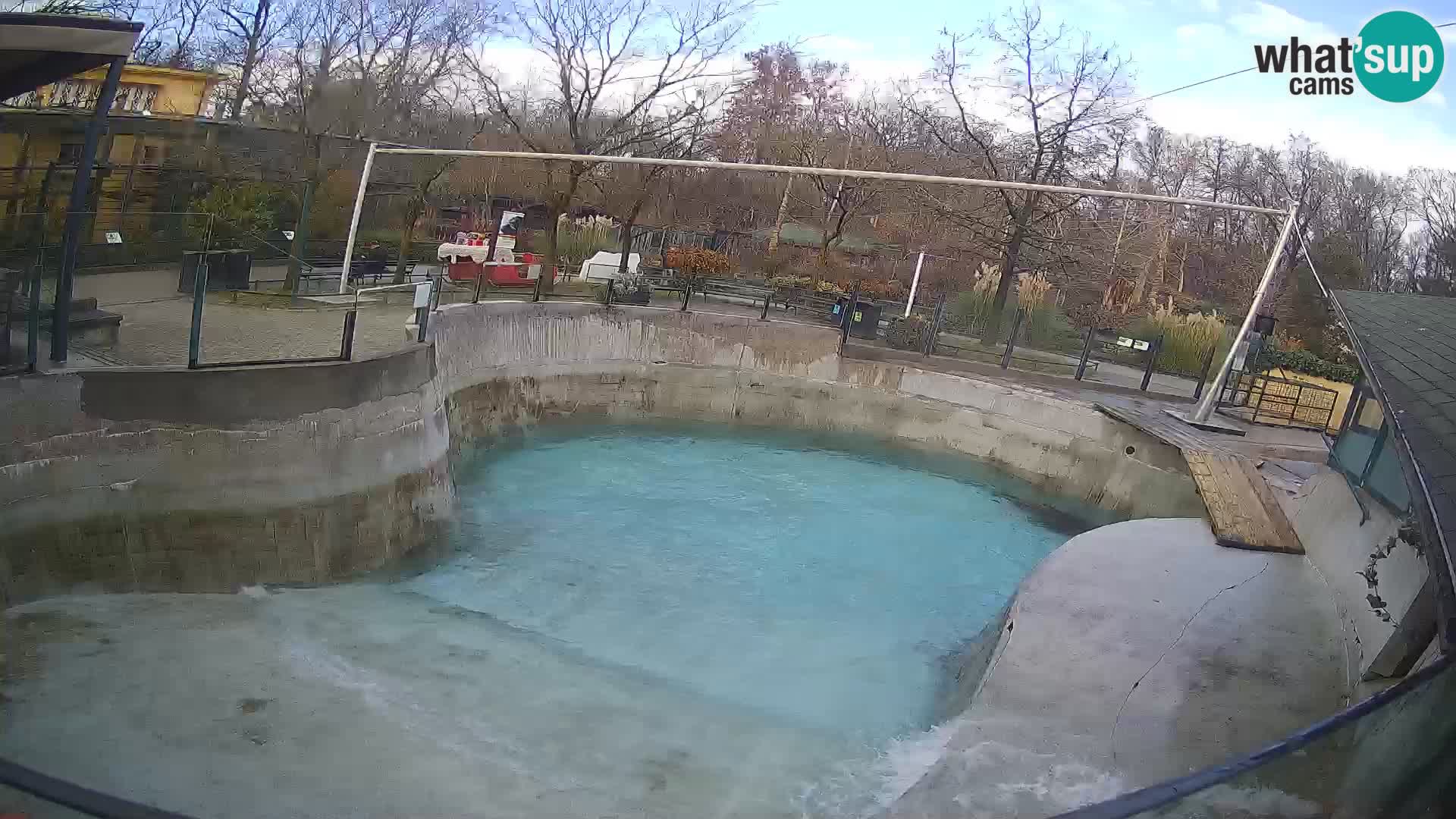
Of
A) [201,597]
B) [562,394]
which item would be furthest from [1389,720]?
[562,394]

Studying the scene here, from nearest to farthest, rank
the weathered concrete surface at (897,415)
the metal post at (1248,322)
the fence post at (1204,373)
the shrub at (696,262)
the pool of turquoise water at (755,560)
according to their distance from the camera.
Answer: the pool of turquoise water at (755,560) < the metal post at (1248,322) < the weathered concrete surface at (897,415) < the fence post at (1204,373) < the shrub at (696,262)

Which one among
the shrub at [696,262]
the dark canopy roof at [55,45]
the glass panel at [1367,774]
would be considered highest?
the dark canopy roof at [55,45]

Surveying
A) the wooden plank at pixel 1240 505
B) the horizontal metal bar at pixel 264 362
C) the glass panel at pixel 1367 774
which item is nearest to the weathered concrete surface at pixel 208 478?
the horizontal metal bar at pixel 264 362

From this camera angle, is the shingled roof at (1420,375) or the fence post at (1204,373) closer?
the shingled roof at (1420,375)

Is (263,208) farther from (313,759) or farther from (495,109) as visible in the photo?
(313,759)

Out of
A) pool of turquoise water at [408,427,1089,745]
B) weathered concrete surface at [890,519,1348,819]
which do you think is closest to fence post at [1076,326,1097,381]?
pool of turquoise water at [408,427,1089,745]

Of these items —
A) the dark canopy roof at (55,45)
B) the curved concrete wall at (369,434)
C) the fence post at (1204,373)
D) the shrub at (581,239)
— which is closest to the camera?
the dark canopy roof at (55,45)

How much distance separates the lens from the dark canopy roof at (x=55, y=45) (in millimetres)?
7918

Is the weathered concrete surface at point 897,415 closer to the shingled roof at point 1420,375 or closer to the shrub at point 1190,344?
the shingled roof at point 1420,375

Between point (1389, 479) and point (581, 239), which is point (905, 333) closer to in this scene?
point (581, 239)

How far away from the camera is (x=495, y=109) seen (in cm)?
2391

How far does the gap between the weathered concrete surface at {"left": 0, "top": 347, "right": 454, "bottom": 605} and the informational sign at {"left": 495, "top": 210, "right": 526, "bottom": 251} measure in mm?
10571

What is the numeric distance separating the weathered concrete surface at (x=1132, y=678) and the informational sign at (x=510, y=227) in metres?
15.0

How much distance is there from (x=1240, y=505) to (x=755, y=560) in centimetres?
580
